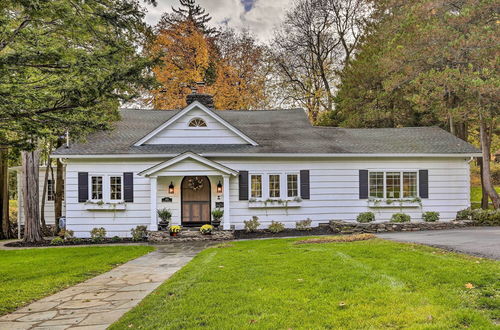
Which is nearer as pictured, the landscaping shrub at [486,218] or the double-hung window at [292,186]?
the landscaping shrub at [486,218]

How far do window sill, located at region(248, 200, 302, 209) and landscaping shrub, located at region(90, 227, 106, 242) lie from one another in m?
5.44

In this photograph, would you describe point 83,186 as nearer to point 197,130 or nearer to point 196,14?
point 197,130

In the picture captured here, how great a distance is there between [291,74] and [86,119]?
23671 millimetres

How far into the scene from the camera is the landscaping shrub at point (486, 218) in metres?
13.1

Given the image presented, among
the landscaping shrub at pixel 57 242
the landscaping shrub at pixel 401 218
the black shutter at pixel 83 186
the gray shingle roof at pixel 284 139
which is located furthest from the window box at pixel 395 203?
the landscaping shrub at pixel 57 242

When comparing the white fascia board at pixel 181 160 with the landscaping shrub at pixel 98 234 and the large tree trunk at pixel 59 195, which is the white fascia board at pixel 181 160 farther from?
the large tree trunk at pixel 59 195

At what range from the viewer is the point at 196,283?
5.65m

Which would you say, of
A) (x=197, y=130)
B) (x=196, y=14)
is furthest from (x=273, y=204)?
(x=196, y=14)

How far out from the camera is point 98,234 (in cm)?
1303

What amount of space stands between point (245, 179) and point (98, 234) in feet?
18.8

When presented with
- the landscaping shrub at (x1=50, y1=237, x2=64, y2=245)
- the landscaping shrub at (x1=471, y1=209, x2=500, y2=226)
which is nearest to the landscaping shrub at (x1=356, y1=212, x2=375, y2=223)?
the landscaping shrub at (x1=471, y1=209, x2=500, y2=226)

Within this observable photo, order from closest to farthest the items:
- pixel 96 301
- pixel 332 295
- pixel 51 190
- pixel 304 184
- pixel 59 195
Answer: pixel 332 295 → pixel 96 301 → pixel 304 184 → pixel 59 195 → pixel 51 190

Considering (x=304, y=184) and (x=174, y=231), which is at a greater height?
(x=304, y=184)

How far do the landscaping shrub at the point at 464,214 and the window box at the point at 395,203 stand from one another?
1.44 meters
